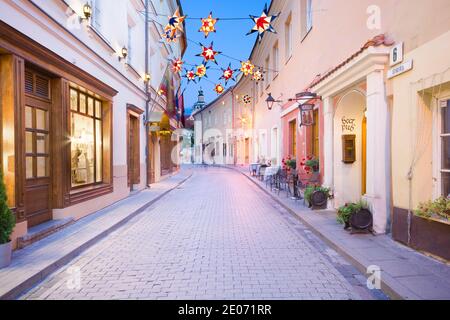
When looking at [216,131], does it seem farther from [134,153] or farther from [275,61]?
[134,153]

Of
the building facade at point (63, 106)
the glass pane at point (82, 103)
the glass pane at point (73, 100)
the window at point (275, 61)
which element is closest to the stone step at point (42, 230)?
the building facade at point (63, 106)

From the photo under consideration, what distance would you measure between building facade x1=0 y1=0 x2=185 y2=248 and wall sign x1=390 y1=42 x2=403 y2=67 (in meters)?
5.93

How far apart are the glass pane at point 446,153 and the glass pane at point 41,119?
686cm

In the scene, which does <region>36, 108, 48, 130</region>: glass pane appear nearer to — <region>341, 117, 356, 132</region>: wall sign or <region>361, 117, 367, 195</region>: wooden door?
<region>341, 117, 356, 132</region>: wall sign

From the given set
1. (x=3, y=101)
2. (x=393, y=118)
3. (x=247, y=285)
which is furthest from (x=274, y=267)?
(x=3, y=101)

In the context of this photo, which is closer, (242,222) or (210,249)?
(210,249)

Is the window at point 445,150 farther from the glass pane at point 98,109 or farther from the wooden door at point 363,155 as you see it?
the glass pane at point 98,109

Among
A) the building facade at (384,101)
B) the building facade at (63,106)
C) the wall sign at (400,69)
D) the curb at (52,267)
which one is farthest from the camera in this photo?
the building facade at (63,106)

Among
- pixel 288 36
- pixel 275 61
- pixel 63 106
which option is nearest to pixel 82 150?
pixel 63 106

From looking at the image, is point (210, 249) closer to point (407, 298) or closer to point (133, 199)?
point (407, 298)

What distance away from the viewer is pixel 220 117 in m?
44.6

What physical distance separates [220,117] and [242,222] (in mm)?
36877

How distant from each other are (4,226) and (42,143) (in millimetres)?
2725

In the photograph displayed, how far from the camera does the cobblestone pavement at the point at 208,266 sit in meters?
4.11
